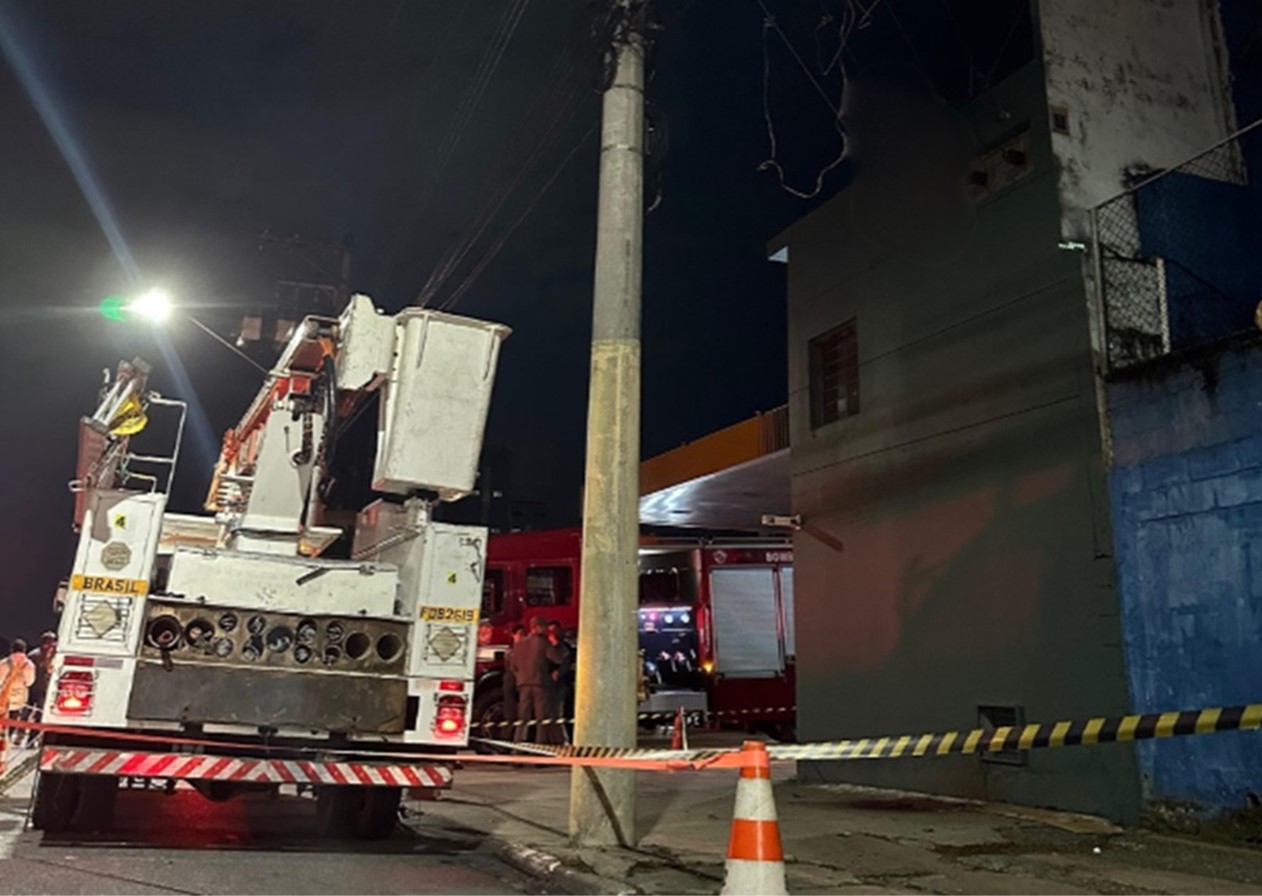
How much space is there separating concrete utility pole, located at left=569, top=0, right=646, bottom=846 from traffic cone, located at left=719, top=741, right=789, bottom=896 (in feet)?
9.09

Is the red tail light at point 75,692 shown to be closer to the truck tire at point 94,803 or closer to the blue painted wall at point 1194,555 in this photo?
the truck tire at point 94,803

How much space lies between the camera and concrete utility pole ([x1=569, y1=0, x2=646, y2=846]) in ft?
23.8

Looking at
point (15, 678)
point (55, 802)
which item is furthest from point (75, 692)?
point (15, 678)

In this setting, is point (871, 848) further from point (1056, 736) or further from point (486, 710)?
point (486, 710)

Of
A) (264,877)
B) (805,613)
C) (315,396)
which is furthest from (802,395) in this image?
(264,877)

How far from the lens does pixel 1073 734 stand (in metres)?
4.36

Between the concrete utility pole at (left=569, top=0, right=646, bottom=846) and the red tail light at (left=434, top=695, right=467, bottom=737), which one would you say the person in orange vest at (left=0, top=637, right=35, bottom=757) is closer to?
the red tail light at (left=434, top=695, right=467, bottom=737)

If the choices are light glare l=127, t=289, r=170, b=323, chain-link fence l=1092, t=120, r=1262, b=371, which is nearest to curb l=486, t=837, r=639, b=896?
chain-link fence l=1092, t=120, r=1262, b=371

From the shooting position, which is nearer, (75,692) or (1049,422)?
(75,692)

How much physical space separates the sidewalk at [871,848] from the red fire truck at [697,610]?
19.1 feet

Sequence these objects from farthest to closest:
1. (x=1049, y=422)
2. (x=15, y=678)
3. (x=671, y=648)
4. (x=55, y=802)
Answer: (x=671, y=648) < (x=15, y=678) < (x=1049, y=422) < (x=55, y=802)

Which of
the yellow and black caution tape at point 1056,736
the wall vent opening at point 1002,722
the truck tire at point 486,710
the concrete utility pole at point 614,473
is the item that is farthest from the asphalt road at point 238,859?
the truck tire at point 486,710

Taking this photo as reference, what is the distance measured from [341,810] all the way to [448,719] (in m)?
1.51

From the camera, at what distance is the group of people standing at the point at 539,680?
41.8ft
